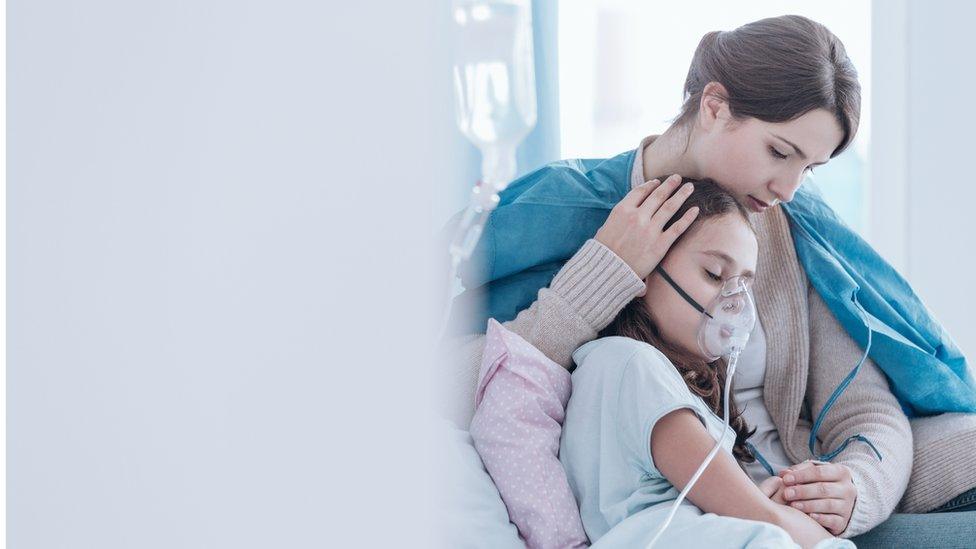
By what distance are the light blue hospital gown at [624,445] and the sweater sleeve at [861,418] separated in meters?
0.23

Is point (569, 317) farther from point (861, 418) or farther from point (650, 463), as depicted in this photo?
point (861, 418)

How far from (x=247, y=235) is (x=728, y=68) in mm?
1083

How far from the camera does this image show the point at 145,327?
560mm

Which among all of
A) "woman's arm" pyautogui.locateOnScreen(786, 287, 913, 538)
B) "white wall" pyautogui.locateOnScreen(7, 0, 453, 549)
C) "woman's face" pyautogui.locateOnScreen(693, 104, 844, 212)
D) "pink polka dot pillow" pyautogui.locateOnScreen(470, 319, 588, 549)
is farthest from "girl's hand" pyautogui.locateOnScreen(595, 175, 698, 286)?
"white wall" pyautogui.locateOnScreen(7, 0, 453, 549)

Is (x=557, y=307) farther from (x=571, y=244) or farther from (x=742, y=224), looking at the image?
(x=742, y=224)

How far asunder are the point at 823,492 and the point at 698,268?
1.16ft

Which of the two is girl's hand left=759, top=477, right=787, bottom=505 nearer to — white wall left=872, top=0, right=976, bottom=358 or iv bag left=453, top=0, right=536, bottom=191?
iv bag left=453, top=0, right=536, bottom=191

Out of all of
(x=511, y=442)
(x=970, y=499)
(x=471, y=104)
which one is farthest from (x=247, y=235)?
(x=970, y=499)

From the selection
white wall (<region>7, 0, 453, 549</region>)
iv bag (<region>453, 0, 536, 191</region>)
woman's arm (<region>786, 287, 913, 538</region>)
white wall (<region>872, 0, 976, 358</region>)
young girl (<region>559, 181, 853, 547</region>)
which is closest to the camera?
white wall (<region>7, 0, 453, 549</region>)

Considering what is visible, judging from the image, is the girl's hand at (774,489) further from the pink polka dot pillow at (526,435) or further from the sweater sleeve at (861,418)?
the pink polka dot pillow at (526,435)

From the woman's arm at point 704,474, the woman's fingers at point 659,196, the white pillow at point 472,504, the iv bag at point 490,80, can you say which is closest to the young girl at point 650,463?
the woman's arm at point 704,474

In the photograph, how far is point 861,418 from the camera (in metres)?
1.48

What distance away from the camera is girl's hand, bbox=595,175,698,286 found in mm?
1393

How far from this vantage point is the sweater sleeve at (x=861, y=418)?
4.35 feet
